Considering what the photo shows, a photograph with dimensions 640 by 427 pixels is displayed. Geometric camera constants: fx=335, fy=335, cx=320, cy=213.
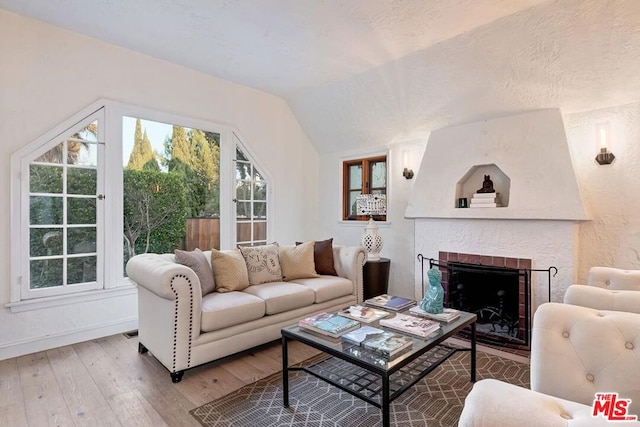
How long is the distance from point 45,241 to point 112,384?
1.54 m

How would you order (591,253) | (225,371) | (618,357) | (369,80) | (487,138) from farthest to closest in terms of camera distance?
(369,80) < (487,138) < (591,253) < (225,371) < (618,357)

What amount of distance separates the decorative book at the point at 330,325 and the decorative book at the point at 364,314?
2.6 inches

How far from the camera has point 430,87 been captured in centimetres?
345

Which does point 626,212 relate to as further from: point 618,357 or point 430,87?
point 618,357

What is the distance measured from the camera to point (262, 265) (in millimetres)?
3227

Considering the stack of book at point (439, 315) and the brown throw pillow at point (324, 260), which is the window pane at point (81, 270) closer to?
the brown throw pillow at point (324, 260)

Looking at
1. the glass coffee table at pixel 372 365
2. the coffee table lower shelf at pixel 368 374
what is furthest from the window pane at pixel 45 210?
the coffee table lower shelf at pixel 368 374

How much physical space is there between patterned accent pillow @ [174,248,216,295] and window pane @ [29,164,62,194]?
1.32 meters

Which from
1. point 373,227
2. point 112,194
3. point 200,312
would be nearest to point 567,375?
point 200,312

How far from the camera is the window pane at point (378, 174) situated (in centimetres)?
449

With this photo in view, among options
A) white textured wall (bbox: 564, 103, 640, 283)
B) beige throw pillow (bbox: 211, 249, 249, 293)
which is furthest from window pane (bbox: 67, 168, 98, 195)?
white textured wall (bbox: 564, 103, 640, 283)

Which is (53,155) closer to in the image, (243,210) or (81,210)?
(81,210)

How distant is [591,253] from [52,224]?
A: 4786 mm

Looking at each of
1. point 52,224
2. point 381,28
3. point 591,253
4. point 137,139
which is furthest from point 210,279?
point 591,253
